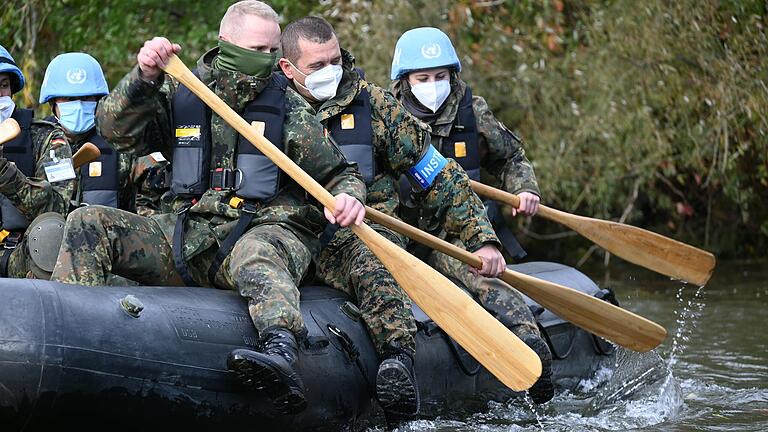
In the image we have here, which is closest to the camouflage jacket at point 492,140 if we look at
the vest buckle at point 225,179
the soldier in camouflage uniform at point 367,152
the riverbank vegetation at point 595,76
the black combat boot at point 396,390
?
the soldier in camouflage uniform at point 367,152

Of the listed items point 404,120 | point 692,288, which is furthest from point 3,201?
point 692,288

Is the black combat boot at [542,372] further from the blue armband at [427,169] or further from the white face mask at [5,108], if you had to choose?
the white face mask at [5,108]

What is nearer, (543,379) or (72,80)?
(543,379)

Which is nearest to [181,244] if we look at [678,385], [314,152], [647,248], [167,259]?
[167,259]

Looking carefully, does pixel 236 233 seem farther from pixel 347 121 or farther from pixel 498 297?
pixel 498 297

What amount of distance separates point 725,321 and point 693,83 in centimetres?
186

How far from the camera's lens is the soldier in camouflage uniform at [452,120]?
244 inches

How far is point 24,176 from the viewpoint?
5766 mm

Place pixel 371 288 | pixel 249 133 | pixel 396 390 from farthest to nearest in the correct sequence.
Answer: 1. pixel 371 288
2. pixel 396 390
3. pixel 249 133

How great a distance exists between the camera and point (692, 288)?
34.8 ft

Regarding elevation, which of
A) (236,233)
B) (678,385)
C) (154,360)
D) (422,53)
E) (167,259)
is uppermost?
(422,53)

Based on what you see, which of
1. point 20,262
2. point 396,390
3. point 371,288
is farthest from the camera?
point 20,262

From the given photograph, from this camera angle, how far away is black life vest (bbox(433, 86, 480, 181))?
643cm

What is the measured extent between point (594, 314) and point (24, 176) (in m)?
2.77
